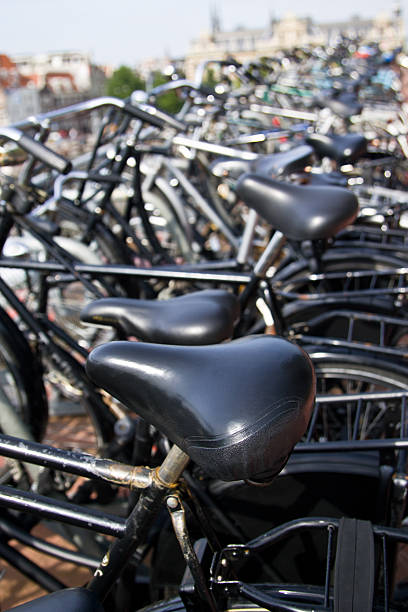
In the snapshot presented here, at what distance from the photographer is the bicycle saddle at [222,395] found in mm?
866

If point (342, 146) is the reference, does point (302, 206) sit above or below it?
above

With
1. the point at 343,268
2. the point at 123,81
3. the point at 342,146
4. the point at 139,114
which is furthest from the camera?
the point at 123,81

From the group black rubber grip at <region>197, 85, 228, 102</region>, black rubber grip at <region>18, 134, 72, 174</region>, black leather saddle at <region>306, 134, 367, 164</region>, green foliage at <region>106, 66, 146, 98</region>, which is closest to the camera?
black rubber grip at <region>18, 134, 72, 174</region>

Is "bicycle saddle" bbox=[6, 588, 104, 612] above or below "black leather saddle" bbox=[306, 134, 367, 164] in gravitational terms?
below

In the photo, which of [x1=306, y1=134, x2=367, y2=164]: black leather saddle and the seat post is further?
[x1=306, y1=134, x2=367, y2=164]: black leather saddle

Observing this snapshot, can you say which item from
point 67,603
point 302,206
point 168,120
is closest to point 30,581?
A: point 67,603

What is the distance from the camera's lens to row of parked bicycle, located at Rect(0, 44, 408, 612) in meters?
0.94

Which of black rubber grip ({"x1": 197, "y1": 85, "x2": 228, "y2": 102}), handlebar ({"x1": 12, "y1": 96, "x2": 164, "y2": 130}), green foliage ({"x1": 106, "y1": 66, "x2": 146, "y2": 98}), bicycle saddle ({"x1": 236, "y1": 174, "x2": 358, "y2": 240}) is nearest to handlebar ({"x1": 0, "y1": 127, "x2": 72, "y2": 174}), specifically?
bicycle saddle ({"x1": 236, "y1": 174, "x2": 358, "y2": 240})

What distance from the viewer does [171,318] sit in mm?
1425

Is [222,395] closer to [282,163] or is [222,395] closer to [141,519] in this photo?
[141,519]

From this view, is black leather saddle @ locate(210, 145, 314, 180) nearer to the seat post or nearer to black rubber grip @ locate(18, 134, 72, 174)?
black rubber grip @ locate(18, 134, 72, 174)

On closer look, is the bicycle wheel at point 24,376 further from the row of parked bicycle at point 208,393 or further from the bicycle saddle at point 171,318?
the bicycle saddle at point 171,318

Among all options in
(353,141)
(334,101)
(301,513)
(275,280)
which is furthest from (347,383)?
(334,101)

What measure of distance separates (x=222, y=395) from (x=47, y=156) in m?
1.42
